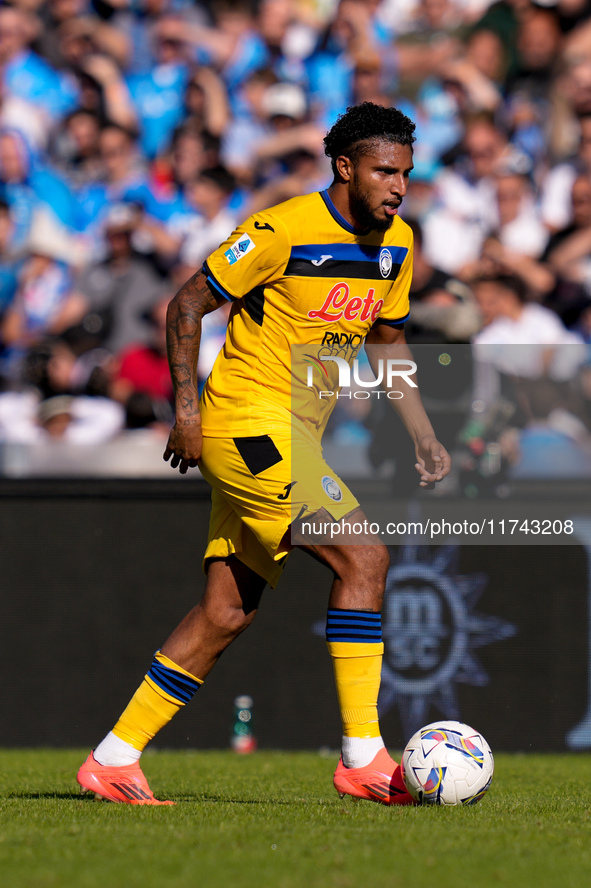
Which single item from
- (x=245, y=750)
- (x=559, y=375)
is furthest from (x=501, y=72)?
(x=245, y=750)

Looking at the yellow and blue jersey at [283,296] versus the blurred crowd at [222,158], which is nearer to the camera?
the yellow and blue jersey at [283,296]

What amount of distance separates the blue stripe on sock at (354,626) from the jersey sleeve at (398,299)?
1.14 meters

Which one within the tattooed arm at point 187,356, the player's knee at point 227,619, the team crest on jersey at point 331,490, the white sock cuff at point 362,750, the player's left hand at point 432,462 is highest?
the tattooed arm at point 187,356

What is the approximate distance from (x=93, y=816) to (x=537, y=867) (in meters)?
1.56

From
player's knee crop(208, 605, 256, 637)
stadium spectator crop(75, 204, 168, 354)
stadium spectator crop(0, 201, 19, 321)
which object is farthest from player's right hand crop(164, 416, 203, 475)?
stadium spectator crop(0, 201, 19, 321)

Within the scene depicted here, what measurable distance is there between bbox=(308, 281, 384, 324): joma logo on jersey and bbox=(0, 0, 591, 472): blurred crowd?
3470mm

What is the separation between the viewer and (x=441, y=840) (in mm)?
3453

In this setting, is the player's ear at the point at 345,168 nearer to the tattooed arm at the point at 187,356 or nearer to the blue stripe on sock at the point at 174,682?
the tattooed arm at the point at 187,356

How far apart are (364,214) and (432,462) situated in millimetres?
953

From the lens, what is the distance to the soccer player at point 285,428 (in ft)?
14.1

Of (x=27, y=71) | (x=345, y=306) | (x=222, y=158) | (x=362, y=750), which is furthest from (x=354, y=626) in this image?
(x=27, y=71)

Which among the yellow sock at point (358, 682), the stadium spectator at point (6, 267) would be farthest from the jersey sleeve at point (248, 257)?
the stadium spectator at point (6, 267)

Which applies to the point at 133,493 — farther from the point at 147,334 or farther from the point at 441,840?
the point at 441,840

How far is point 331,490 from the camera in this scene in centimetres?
430
